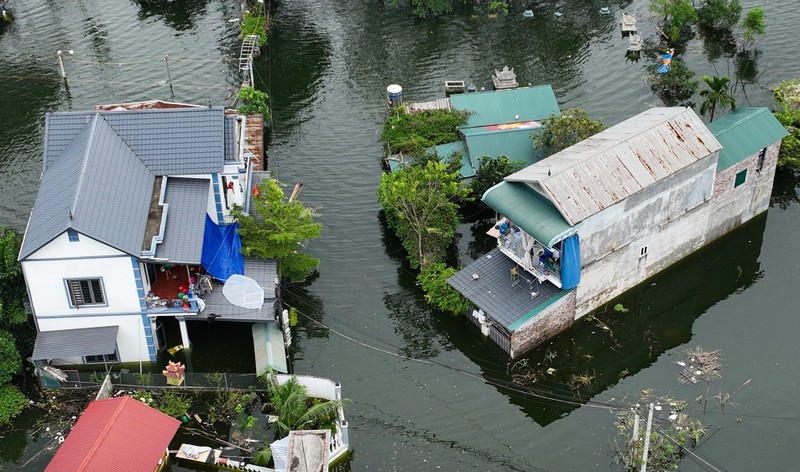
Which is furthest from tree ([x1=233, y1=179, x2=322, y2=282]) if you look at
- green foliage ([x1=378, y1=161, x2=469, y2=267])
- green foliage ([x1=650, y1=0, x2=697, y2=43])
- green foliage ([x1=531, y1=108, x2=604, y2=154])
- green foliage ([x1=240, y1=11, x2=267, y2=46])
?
green foliage ([x1=650, y1=0, x2=697, y2=43])

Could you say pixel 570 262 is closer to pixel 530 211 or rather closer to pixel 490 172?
pixel 530 211

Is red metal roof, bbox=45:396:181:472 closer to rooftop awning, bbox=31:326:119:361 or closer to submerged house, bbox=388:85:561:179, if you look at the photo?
rooftop awning, bbox=31:326:119:361

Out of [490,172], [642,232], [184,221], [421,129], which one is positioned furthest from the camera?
[421,129]

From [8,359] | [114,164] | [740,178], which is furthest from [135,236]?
[740,178]

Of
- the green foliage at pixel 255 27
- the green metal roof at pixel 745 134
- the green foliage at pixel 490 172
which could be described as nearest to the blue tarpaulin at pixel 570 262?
the green foliage at pixel 490 172

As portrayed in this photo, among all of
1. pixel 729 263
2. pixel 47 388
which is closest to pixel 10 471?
pixel 47 388

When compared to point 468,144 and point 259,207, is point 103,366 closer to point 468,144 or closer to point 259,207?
point 259,207
